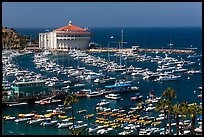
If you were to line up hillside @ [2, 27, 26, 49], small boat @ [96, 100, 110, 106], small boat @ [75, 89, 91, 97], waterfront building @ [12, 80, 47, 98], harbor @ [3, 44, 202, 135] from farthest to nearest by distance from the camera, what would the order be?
hillside @ [2, 27, 26, 49], small boat @ [75, 89, 91, 97], waterfront building @ [12, 80, 47, 98], small boat @ [96, 100, 110, 106], harbor @ [3, 44, 202, 135]

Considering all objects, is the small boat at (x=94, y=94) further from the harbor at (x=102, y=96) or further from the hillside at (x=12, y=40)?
the hillside at (x=12, y=40)

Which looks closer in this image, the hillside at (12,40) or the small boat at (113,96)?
the small boat at (113,96)

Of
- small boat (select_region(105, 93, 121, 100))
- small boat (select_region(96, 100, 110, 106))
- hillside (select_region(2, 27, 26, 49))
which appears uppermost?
hillside (select_region(2, 27, 26, 49))

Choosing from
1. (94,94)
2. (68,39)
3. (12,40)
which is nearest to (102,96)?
(94,94)

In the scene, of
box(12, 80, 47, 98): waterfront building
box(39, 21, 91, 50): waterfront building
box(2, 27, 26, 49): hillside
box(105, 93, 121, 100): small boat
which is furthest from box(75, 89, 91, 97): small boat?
box(2, 27, 26, 49): hillside

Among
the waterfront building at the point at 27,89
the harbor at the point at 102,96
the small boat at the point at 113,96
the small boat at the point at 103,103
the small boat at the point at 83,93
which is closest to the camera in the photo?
the harbor at the point at 102,96

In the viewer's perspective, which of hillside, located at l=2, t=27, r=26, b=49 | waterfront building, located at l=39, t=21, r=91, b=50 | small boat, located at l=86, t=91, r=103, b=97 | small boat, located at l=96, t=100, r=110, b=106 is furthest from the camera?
waterfront building, located at l=39, t=21, r=91, b=50

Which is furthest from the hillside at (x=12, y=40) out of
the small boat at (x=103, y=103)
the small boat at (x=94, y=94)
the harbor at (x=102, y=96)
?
the small boat at (x=103, y=103)

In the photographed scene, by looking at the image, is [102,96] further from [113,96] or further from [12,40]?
[12,40]

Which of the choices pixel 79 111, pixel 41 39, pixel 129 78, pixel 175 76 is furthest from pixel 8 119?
pixel 41 39

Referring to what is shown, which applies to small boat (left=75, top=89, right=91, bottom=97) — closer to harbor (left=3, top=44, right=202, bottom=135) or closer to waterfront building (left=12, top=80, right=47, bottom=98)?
harbor (left=3, top=44, right=202, bottom=135)
